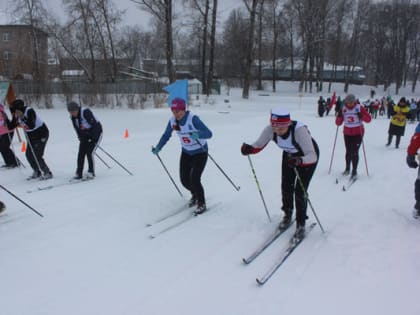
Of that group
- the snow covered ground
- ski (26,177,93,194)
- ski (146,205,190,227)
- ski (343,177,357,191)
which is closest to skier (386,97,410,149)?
the snow covered ground

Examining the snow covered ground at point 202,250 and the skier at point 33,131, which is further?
the skier at point 33,131

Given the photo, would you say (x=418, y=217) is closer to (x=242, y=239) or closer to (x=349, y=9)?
(x=242, y=239)

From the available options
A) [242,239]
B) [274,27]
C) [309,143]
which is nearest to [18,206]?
[242,239]

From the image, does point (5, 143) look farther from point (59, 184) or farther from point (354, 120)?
point (354, 120)

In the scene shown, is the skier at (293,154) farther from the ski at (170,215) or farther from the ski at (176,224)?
the ski at (170,215)

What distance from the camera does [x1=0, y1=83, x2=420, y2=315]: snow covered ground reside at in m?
2.99

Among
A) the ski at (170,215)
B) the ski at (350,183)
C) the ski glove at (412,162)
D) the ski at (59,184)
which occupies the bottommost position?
the ski at (170,215)

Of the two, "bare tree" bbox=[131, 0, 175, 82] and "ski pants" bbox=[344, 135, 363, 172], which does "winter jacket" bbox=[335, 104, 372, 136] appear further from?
"bare tree" bbox=[131, 0, 175, 82]

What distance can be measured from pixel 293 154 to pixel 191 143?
153 centimetres

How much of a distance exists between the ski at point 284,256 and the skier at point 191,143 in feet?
5.17

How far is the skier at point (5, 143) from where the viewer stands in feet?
24.5

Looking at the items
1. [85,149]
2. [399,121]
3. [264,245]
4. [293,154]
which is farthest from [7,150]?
[399,121]

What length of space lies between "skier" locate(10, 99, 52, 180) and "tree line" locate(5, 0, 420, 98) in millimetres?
17314

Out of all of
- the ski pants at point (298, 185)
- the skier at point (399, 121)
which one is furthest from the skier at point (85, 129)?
the skier at point (399, 121)
